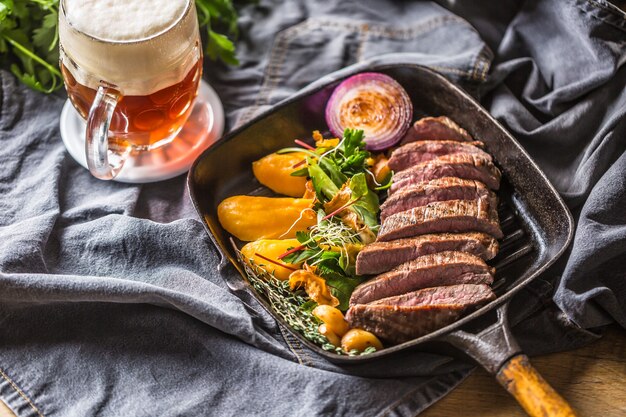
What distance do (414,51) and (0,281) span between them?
6.97ft

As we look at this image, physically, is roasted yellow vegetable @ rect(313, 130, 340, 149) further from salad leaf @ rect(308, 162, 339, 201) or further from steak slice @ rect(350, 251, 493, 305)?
steak slice @ rect(350, 251, 493, 305)

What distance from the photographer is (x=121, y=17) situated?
9.07 ft

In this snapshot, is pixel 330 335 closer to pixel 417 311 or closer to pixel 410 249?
pixel 417 311

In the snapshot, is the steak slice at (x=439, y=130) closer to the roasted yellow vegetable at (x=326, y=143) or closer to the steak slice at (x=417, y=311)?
the roasted yellow vegetable at (x=326, y=143)

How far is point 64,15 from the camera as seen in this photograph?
2.78m

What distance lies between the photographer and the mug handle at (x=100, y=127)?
2832 millimetres

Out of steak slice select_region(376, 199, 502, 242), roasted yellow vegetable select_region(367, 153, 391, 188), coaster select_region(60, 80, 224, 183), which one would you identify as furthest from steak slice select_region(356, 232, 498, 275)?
coaster select_region(60, 80, 224, 183)

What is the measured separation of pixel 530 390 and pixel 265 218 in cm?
116

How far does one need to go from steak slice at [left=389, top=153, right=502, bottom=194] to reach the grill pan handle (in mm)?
653

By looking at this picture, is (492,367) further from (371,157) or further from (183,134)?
(183,134)

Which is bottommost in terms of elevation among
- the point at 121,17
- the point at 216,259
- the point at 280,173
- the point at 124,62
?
the point at 216,259

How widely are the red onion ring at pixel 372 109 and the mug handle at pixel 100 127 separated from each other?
914 millimetres

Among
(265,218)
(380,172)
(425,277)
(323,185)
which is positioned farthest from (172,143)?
(425,277)

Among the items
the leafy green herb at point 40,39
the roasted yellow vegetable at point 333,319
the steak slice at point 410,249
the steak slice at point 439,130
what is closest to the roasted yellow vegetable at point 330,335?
the roasted yellow vegetable at point 333,319
